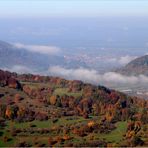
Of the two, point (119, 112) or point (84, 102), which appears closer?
point (119, 112)

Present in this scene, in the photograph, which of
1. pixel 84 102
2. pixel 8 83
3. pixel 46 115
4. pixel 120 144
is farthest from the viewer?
pixel 8 83

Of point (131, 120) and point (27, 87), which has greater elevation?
point (27, 87)

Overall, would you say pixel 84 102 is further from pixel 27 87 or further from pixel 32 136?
pixel 32 136

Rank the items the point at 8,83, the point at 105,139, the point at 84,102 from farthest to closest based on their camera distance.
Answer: the point at 8,83
the point at 84,102
the point at 105,139

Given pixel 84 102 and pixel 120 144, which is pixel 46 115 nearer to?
pixel 84 102

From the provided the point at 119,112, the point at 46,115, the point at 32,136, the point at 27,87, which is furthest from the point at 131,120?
the point at 27,87

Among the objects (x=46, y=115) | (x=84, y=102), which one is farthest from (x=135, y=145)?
(x=84, y=102)
